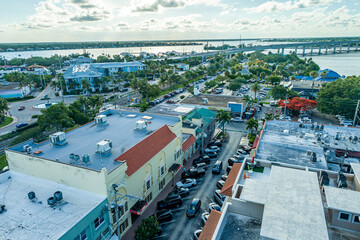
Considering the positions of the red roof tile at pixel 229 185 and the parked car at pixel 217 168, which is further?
the parked car at pixel 217 168

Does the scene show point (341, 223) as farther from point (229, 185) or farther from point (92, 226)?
point (92, 226)

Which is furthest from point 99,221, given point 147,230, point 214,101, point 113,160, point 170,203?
point 214,101

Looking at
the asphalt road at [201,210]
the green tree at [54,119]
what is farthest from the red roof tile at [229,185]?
the green tree at [54,119]

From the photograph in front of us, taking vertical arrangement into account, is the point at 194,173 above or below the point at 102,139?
below

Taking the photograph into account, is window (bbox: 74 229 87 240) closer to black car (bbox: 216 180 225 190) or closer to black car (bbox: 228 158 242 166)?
black car (bbox: 216 180 225 190)

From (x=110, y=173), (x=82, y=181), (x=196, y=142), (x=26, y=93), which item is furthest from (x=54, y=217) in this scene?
(x=26, y=93)

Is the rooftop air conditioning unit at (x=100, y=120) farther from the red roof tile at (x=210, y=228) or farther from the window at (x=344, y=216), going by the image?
the window at (x=344, y=216)

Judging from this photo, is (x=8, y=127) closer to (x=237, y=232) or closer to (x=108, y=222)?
(x=108, y=222)
